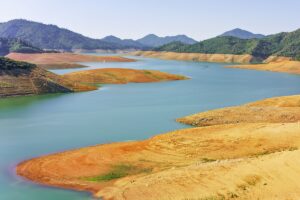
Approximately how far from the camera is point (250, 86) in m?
108

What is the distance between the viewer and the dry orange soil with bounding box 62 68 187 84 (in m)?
113

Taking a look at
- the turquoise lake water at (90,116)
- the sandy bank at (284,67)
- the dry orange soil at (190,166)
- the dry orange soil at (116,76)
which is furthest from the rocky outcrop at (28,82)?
the sandy bank at (284,67)

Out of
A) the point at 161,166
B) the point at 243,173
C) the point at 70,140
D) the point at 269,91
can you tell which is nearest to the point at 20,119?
the point at 70,140

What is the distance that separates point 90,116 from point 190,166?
31507 mm

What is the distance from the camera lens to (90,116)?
206 feet

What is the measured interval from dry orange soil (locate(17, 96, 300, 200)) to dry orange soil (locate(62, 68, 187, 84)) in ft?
228

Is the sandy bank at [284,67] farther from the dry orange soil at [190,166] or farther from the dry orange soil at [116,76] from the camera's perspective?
the dry orange soil at [190,166]

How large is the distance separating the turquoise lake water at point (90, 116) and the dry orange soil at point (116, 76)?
8.46m

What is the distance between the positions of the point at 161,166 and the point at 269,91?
2660 inches

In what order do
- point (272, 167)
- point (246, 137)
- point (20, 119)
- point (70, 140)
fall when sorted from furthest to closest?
point (20, 119) → point (70, 140) → point (246, 137) → point (272, 167)

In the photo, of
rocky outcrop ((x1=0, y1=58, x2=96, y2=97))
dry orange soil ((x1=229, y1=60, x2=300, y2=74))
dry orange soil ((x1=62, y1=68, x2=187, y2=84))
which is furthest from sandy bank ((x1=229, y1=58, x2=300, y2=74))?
rocky outcrop ((x1=0, y1=58, x2=96, y2=97))

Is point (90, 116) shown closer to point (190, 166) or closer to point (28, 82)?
point (190, 166)

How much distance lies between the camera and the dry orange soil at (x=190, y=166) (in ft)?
91.2

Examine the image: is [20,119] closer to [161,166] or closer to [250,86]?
[161,166]
